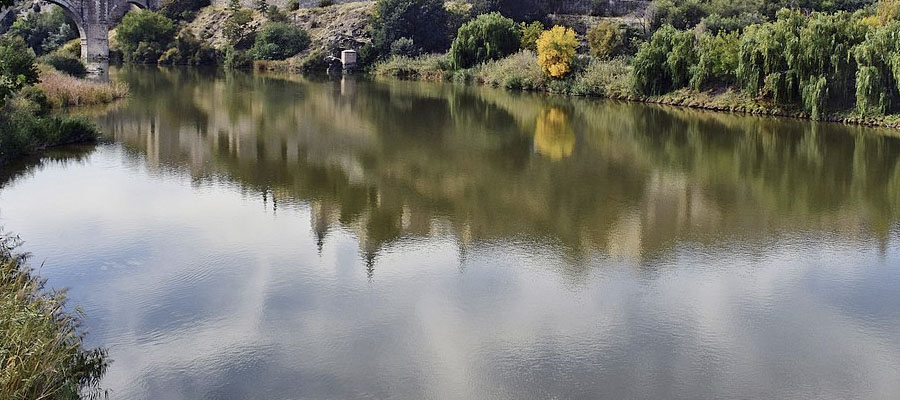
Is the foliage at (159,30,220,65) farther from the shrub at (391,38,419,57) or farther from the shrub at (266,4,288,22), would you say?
the shrub at (391,38,419,57)

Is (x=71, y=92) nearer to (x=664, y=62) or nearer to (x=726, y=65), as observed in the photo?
(x=664, y=62)

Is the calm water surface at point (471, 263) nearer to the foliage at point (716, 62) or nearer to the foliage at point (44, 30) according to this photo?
the foliage at point (716, 62)

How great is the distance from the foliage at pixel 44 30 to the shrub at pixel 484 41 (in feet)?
121

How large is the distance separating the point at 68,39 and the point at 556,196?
6680cm

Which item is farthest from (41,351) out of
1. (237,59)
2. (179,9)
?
(179,9)

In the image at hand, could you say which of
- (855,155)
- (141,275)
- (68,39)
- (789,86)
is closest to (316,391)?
(141,275)

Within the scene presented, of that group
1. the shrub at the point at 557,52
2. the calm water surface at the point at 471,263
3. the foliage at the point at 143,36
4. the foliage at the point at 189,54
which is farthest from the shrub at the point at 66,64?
the shrub at the point at 557,52

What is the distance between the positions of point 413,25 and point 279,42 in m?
11.6

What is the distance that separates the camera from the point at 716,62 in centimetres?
4109

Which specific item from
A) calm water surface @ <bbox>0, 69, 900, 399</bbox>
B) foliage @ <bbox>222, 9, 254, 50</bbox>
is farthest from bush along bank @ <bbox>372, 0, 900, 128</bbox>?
foliage @ <bbox>222, 9, 254, 50</bbox>

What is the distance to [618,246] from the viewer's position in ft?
54.4

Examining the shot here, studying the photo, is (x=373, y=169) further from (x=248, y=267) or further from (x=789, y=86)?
(x=789, y=86)

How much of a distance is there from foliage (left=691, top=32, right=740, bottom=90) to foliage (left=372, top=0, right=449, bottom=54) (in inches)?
1005

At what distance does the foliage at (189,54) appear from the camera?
6994 centimetres
